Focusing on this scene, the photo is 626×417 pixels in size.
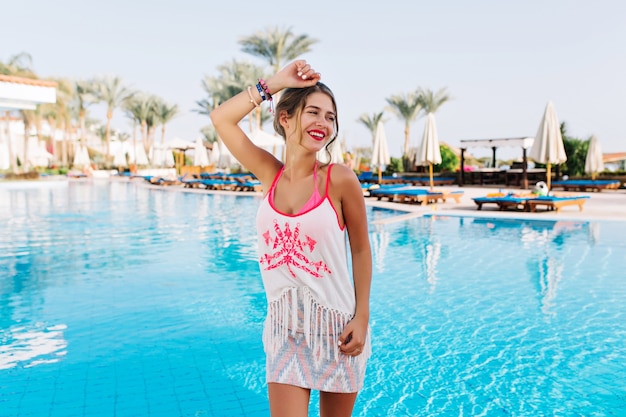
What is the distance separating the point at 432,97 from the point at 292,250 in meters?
42.1

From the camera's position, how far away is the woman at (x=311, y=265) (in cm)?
160

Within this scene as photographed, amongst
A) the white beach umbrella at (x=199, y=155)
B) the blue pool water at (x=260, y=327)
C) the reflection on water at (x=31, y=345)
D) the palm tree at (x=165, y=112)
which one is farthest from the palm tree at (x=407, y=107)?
the reflection on water at (x=31, y=345)

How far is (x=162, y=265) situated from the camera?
29.5ft

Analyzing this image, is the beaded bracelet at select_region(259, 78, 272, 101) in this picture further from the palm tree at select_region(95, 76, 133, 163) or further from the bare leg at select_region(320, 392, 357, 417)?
the palm tree at select_region(95, 76, 133, 163)

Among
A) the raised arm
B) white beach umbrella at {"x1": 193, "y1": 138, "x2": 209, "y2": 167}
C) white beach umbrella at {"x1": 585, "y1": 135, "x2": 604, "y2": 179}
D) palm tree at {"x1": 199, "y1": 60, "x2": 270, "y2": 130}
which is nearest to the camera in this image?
the raised arm

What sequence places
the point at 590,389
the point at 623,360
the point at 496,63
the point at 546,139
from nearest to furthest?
the point at 590,389, the point at 623,360, the point at 546,139, the point at 496,63

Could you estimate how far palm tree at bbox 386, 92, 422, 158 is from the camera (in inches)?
1668

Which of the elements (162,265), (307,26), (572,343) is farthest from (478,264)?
(307,26)

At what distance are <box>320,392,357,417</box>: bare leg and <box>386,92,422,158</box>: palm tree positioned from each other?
40982mm

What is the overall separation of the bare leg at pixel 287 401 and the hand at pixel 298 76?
93 centimetres

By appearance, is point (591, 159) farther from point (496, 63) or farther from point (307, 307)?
point (307, 307)

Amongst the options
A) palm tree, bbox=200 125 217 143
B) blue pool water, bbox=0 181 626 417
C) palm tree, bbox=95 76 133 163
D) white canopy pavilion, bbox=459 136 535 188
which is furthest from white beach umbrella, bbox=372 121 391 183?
palm tree, bbox=200 125 217 143

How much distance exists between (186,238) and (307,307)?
10717 mm

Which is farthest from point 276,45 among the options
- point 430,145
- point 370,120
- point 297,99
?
point 297,99
